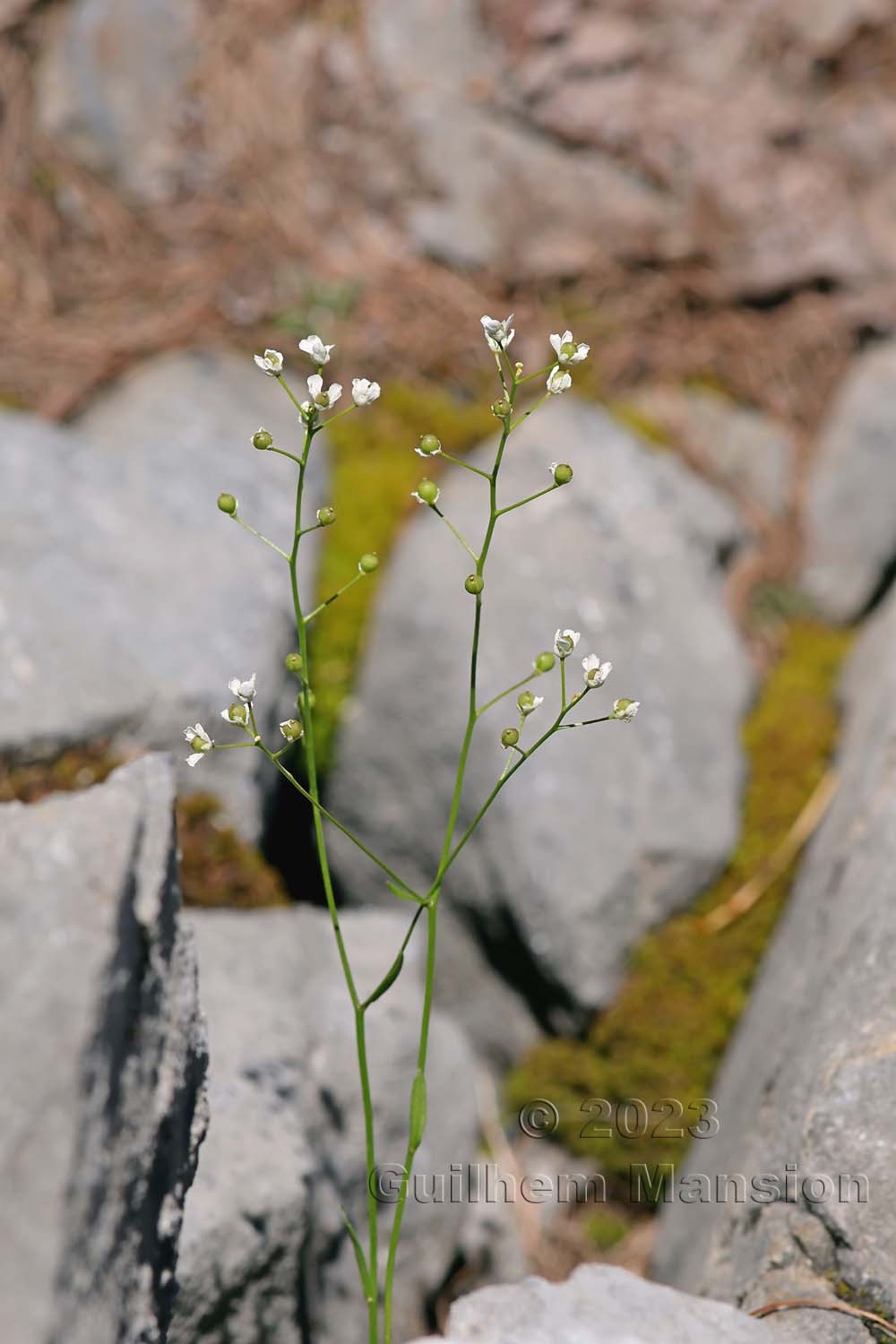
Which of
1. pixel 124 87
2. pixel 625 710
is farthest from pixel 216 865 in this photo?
pixel 124 87

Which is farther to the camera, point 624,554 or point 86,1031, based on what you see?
point 624,554

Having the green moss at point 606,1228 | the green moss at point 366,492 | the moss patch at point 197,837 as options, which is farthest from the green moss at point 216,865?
the green moss at point 606,1228

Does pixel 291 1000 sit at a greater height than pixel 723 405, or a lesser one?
lesser

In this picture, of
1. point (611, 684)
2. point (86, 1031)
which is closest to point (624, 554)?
point (611, 684)

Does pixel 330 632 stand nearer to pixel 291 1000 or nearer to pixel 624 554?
pixel 624 554

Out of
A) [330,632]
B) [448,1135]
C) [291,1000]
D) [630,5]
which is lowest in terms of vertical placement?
[448,1135]

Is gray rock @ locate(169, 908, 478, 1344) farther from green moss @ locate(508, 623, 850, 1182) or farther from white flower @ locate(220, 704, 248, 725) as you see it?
white flower @ locate(220, 704, 248, 725)

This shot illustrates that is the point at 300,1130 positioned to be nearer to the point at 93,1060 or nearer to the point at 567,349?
the point at 93,1060
